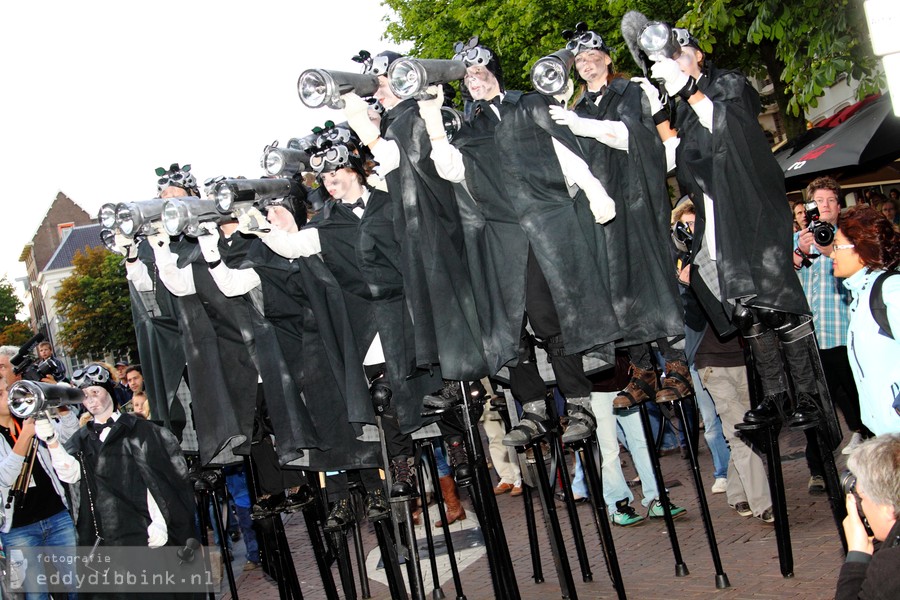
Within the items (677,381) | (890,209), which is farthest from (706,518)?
(890,209)

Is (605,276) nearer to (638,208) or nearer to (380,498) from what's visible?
(638,208)

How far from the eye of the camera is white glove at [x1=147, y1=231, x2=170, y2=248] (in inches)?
273

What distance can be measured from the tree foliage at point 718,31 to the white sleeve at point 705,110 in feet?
20.4

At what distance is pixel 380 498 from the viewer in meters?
7.50

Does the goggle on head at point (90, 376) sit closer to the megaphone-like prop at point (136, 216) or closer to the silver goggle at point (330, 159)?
the megaphone-like prop at point (136, 216)

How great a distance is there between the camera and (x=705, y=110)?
5.58 meters

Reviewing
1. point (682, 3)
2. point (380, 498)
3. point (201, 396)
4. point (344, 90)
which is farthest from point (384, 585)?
point (682, 3)

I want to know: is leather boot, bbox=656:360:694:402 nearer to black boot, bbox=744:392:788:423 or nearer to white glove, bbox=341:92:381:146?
black boot, bbox=744:392:788:423

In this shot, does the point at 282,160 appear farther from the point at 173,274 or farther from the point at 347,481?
the point at 347,481

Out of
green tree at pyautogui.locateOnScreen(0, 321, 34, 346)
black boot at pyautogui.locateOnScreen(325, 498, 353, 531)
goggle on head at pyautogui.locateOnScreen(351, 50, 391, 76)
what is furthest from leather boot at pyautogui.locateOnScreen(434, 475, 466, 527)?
green tree at pyautogui.locateOnScreen(0, 321, 34, 346)

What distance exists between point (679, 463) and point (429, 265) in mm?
5992

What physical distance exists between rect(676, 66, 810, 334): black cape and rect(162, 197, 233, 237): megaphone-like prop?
277 centimetres

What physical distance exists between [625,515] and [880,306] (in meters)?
4.22

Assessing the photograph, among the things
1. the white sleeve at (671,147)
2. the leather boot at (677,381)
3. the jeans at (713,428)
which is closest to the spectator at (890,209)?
the jeans at (713,428)
